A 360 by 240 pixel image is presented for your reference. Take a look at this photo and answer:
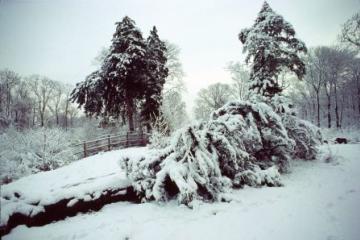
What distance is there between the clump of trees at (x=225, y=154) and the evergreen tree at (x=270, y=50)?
474cm

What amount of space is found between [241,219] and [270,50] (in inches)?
481

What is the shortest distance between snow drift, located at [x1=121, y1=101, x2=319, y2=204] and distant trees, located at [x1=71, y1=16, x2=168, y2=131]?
32.4 feet

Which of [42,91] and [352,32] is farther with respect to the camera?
[42,91]

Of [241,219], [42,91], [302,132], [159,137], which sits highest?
[42,91]

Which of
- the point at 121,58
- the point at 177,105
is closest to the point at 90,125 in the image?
the point at 177,105

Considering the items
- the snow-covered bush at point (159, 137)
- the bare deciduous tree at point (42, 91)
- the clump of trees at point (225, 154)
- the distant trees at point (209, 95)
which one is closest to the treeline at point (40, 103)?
the bare deciduous tree at point (42, 91)

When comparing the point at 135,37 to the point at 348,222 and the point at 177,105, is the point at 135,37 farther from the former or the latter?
the point at 348,222

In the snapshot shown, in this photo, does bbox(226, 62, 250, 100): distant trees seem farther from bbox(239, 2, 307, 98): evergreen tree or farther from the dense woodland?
bbox(239, 2, 307, 98): evergreen tree

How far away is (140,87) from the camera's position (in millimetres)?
17875

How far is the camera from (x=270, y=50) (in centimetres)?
1425

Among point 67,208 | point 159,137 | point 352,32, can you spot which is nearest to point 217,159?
point 67,208

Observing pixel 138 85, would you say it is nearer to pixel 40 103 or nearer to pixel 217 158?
pixel 217 158

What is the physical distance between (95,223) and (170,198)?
231cm

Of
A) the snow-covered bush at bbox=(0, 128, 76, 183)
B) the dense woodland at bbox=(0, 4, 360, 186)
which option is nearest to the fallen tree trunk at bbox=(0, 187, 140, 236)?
the dense woodland at bbox=(0, 4, 360, 186)
